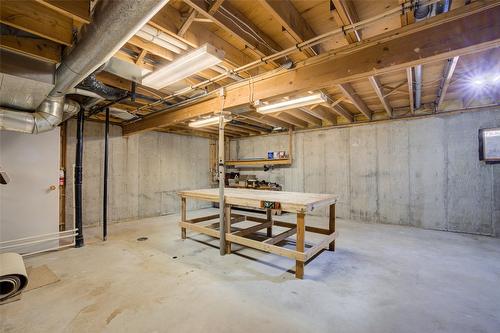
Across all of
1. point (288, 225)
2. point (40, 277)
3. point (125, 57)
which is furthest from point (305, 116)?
point (40, 277)

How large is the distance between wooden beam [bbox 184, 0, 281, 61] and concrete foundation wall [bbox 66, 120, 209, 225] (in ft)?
15.4

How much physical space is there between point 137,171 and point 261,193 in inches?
154

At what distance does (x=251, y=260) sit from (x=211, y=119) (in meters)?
2.60

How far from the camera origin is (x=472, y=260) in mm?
3027

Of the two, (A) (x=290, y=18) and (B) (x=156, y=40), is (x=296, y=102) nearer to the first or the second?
(A) (x=290, y=18)

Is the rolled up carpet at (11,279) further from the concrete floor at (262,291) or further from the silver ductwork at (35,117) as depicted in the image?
the silver ductwork at (35,117)

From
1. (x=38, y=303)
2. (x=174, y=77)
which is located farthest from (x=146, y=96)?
A: (x=38, y=303)

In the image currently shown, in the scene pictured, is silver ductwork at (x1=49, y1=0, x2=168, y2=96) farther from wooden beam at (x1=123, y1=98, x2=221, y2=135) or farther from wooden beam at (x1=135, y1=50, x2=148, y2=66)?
wooden beam at (x1=123, y1=98, x2=221, y2=135)

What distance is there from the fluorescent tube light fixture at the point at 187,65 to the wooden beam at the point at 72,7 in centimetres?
75

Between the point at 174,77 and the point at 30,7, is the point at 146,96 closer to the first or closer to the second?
the point at 174,77

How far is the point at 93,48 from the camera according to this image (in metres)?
1.57

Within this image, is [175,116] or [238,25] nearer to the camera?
[238,25]

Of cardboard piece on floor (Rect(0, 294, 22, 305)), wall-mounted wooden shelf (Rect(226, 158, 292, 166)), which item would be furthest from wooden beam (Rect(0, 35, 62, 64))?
wall-mounted wooden shelf (Rect(226, 158, 292, 166))

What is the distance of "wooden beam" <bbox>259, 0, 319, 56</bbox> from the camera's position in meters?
1.68
